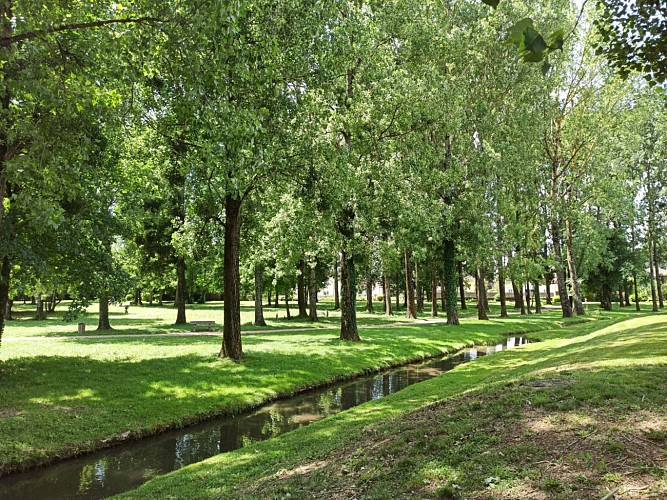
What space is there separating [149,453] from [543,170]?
38.9 metres

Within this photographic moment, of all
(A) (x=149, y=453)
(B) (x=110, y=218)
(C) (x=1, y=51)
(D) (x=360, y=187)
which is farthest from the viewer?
(D) (x=360, y=187)

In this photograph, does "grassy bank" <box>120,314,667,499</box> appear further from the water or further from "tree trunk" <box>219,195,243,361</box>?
"tree trunk" <box>219,195,243,361</box>

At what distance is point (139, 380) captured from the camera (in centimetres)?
1468

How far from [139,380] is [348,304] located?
1242cm

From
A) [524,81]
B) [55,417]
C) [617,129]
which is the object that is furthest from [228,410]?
[617,129]

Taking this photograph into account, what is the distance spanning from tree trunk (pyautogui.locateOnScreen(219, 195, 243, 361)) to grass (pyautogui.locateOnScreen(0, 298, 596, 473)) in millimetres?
733

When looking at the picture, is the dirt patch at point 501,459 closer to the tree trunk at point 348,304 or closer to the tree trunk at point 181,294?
the tree trunk at point 348,304

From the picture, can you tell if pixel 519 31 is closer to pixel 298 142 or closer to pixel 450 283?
pixel 298 142

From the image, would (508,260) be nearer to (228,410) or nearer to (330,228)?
(330,228)

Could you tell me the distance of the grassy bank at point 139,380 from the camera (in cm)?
1077

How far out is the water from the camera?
8812mm

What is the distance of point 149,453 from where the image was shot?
10641mm

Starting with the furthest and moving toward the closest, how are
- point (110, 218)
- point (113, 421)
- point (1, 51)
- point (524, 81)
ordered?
1. point (524, 81)
2. point (110, 218)
3. point (113, 421)
4. point (1, 51)

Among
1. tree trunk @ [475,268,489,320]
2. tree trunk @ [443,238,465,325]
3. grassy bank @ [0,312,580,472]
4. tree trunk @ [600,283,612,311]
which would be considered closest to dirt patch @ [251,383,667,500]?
grassy bank @ [0,312,580,472]
